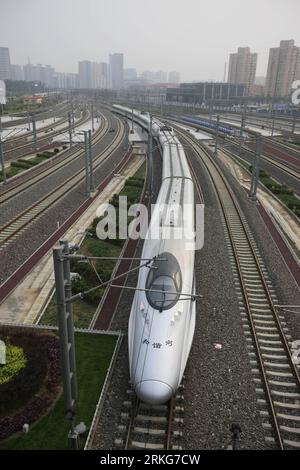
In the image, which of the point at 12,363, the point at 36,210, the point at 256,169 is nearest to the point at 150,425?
the point at 12,363

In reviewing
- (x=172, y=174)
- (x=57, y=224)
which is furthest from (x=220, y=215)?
(x=57, y=224)

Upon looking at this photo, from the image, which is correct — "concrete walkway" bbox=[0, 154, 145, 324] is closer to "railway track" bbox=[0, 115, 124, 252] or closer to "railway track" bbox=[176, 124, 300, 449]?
"railway track" bbox=[0, 115, 124, 252]

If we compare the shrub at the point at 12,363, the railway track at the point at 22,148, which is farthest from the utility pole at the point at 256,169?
the railway track at the point at 22,148

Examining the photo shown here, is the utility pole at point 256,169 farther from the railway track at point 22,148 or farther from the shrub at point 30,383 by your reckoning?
the railway track at point 22,148
